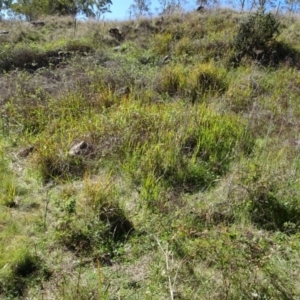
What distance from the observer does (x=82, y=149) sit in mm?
3492

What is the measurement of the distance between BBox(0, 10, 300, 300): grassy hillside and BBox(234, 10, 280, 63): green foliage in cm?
148

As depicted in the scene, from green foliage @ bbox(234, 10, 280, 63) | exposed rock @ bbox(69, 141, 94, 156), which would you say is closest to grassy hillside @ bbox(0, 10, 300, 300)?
exposed rock @ bbox(69, 141, 94, 156)

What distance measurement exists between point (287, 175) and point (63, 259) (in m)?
2.05

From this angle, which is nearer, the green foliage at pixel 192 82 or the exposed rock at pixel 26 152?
the exposed rock at pixel 26 152

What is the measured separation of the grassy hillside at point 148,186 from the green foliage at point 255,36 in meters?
1.48

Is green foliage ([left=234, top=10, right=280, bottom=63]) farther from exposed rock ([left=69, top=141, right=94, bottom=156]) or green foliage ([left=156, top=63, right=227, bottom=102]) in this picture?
exposed rock ([left=69, top=141, right=94, bottom=156])

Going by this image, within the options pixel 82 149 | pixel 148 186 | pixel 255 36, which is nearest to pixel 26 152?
pixel 82 149

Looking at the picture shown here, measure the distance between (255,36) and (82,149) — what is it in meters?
5.78

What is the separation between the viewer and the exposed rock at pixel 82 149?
344 centimetres

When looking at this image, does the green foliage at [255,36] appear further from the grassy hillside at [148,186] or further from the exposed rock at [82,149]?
the exposed rock at [82,149]

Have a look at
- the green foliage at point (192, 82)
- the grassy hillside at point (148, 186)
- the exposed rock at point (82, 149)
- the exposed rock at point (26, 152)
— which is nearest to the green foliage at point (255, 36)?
the grassy hillside at point (148, 186)

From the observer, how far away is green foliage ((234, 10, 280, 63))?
7.55 metres

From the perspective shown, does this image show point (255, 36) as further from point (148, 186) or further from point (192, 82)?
point (148, 186)

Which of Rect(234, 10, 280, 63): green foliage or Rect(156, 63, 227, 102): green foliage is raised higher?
Rect(234, 10, 280, 63): green foliage
